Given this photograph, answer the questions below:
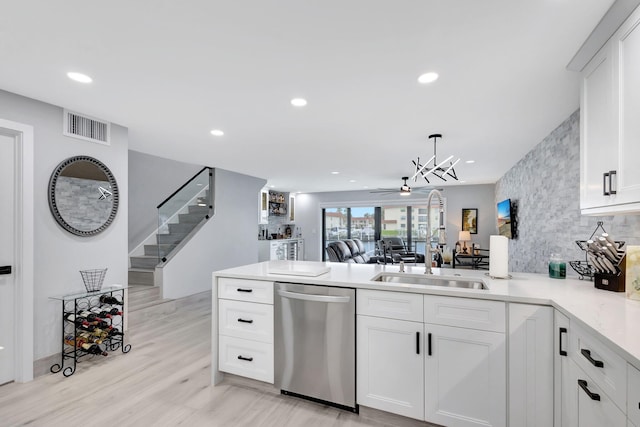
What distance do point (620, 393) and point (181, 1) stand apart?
235 centimetres

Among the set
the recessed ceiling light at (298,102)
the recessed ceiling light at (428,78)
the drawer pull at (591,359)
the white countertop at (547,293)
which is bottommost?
the drawer pull at (591,359)

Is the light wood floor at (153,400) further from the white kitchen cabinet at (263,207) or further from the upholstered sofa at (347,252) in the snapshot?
the white kitchen cabinet at (263,207)

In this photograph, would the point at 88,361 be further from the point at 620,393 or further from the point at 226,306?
the point at 620,393

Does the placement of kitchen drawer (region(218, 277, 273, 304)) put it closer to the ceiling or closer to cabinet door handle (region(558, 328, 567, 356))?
the ceiling

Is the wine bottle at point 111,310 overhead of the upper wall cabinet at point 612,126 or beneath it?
beneath

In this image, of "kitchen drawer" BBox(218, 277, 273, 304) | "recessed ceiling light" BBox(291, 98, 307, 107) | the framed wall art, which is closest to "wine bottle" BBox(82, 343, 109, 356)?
"kitchen drawer" BBox(218, 277, 273, 304)

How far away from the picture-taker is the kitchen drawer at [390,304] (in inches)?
75.4

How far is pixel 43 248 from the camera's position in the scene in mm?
2652

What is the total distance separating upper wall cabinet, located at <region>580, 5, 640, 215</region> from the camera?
1.41 meters

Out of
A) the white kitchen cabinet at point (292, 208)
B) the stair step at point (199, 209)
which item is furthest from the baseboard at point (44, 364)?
the white kitchen cabinet at point (292, 208)

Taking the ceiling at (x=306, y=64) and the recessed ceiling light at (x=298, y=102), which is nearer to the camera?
the ceiling at (x=306, y=64)

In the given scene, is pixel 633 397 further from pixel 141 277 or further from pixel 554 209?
pixel 141 277

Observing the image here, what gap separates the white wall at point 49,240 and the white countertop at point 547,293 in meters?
1.50

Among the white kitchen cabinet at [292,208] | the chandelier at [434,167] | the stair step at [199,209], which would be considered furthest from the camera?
the white kitchen cabinet at [292,208]
